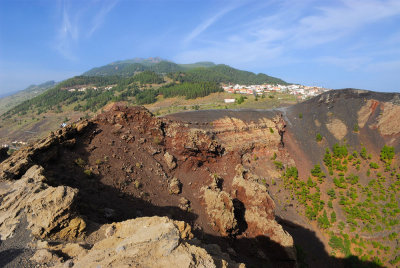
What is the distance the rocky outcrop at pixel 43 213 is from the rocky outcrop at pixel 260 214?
1516cm

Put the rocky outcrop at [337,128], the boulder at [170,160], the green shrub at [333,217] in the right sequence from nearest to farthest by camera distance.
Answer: the boulder at [170,160] < the green shrub at [333,217] < the rocky outcrop at [337,128]

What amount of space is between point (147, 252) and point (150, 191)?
48.2 feet

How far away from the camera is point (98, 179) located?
18.5m

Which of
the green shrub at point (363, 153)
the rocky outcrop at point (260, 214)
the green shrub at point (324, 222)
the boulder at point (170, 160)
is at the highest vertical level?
the boulder at point (170, 160)

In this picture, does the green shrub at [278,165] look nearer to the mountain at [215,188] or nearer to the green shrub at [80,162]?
the mountain at [215,188]

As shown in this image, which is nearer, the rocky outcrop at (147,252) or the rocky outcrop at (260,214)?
the rocky outcrop at (147,252)

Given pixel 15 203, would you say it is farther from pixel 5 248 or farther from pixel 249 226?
pixel 249 226

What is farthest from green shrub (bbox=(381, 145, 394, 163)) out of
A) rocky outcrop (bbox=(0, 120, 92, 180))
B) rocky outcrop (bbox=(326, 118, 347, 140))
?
rocky outcrop (bbox=(0, 120, 92, 180))

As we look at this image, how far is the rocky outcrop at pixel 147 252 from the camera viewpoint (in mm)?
6230

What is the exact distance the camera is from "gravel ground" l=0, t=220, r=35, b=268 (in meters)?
7.38

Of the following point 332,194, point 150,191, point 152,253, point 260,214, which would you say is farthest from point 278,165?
point 152,253

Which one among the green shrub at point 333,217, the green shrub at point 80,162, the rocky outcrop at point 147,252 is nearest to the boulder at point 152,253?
the rocky outcrop at point 147,252

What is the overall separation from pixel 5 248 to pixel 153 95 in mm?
110264

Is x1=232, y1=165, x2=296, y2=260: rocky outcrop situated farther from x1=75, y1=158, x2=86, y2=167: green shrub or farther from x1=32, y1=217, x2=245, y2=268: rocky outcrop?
x1=75, y1=158, x2=86, y2=167: green shrub
